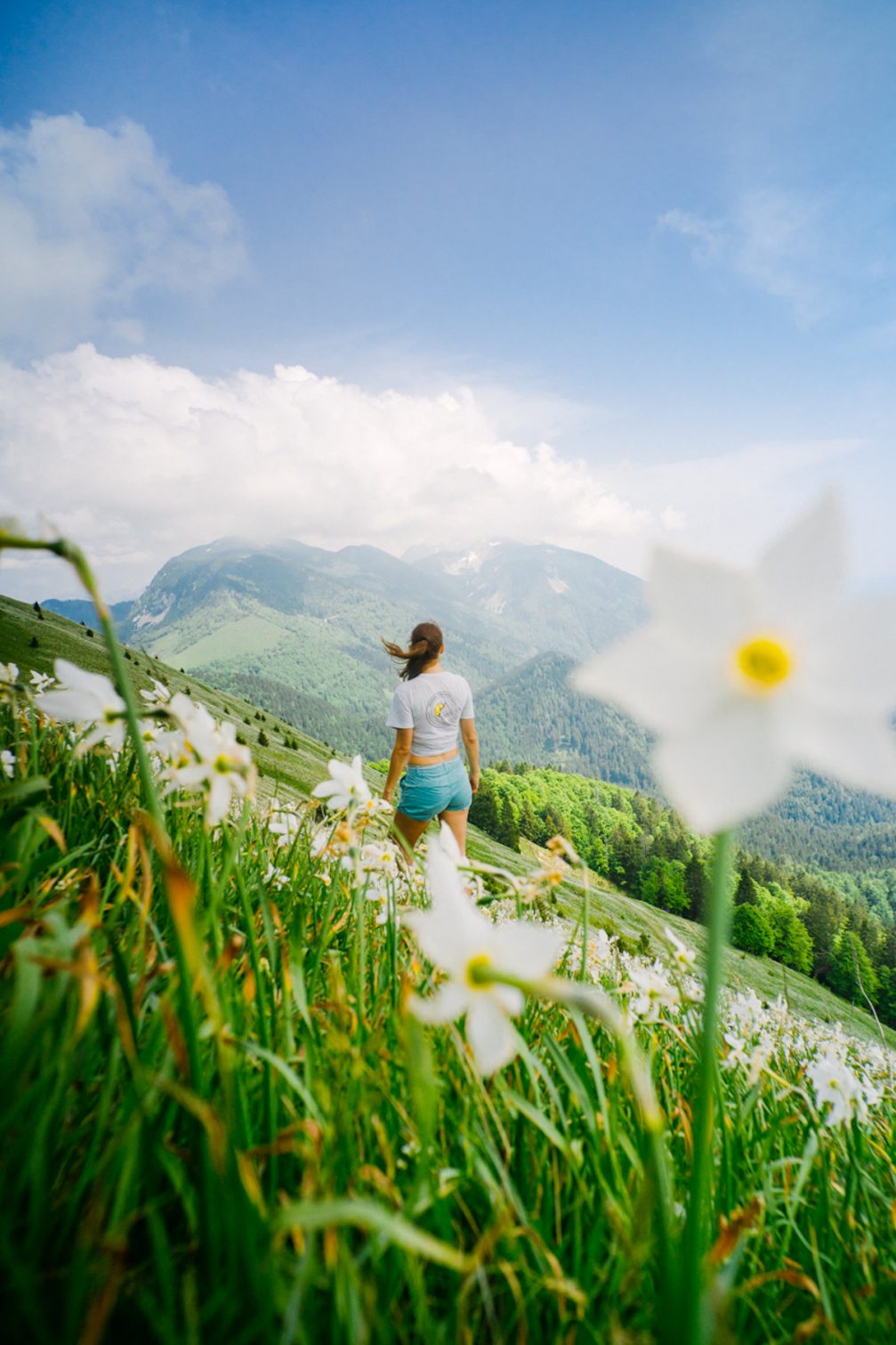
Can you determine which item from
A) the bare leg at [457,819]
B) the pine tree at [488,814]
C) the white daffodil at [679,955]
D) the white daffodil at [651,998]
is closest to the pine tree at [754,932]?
the pine tree at [488,814]

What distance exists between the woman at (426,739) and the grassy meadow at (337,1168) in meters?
6.56

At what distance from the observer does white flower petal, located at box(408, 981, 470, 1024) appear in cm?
108

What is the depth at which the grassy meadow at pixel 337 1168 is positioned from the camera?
1.10m

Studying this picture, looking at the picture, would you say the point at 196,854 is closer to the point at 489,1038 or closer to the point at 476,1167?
the point at 476,1167

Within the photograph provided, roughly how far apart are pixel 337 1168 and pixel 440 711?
327 inches

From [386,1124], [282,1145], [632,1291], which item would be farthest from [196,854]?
[632,1291]

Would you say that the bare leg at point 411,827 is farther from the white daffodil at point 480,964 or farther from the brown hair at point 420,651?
the white daffodil at point 480,964

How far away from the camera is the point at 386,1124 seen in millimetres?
1825

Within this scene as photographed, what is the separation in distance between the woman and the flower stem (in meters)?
8.32

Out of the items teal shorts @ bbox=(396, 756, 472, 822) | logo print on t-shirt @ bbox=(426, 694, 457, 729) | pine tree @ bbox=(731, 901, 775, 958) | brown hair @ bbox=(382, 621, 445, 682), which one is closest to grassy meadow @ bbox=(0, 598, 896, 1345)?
teal shorts @ bbox=(396, 756, 472, 822)

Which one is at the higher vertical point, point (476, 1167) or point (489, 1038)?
point (489, 1038)

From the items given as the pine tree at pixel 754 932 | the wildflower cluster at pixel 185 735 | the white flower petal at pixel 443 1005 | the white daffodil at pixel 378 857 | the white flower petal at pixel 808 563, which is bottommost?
the pine tree at pixel 754 932

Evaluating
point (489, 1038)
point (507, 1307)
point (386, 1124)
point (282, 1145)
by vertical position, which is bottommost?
point (507, 1307)

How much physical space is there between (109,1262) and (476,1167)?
3.02 ft
